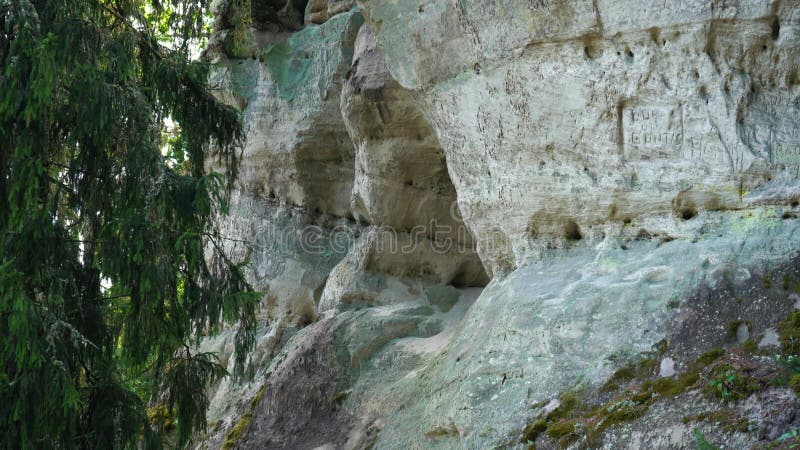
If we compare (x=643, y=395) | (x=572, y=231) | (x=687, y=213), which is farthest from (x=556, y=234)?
(x=643, y=395)

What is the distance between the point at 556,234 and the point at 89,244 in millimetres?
4601

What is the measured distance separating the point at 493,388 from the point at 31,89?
15.8 feet

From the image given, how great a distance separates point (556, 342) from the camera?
8.66m

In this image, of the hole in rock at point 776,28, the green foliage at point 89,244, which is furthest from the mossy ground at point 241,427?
the hole in rock at point 776,28

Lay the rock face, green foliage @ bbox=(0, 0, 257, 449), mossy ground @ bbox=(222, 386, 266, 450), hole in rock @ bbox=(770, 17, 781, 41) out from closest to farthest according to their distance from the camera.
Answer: the rock face, green foliage @ bbox=(0, 0, 257, 449), hole in rock @ bbox=(770, 17, 781, 41), mossy ground @ bbox=(222, 386, 266, 450)

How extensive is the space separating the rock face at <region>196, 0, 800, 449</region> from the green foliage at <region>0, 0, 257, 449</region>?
1.97 m

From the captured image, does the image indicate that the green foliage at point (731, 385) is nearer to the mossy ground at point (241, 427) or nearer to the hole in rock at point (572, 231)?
the hole in rock at point (572, 231)

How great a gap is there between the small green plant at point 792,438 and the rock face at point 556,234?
0.47 ft

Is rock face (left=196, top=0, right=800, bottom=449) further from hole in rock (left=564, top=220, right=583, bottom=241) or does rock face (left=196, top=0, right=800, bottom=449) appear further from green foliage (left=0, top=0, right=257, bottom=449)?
green foliage (left=0, top=0, right=257, bottom=449)

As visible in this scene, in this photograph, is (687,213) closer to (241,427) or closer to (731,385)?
(731,385)

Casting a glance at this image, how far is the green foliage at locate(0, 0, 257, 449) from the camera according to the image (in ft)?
27.4

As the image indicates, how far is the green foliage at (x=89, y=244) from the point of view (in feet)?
27.4

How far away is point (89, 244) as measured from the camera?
31.7 feet

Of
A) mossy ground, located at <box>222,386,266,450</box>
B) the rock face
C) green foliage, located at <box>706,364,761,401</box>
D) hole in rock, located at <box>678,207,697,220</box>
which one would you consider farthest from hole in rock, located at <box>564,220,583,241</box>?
mossy ground, located at <box>222,386,266,450</box>
